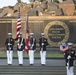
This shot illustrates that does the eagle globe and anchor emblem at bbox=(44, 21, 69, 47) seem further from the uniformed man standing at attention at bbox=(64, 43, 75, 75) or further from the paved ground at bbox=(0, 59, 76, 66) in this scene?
the uniformed man standing at attention at bbox=(64, 43, 75, 75)

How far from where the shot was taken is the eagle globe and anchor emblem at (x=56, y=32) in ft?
94.5

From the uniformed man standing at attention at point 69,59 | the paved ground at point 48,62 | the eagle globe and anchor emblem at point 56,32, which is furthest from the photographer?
the eagle globe and anchor emblem at point 56,32

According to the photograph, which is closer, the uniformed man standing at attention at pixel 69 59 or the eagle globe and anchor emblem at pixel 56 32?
the uniformed man standing at attention at pixel 69 59

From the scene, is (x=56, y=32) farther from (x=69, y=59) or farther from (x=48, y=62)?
(x=69, y=59)

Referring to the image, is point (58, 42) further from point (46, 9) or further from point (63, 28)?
point (46, 9)

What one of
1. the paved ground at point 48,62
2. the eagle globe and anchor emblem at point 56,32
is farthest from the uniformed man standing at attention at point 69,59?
the eagle globe and anchor emblem at point 56,32

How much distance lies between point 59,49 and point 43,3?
15.0 feet

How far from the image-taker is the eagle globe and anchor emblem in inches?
1134

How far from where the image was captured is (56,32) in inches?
1136

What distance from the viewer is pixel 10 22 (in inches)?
1163

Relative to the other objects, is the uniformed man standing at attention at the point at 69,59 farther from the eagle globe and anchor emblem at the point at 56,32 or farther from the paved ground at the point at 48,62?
the eagle globe and anchor emblem at the point at 56,32

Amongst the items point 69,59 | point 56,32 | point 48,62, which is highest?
point 69,59

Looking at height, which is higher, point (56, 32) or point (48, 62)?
point (56, 32)

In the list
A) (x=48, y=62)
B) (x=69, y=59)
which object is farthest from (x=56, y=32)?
(x=69, y=59)
